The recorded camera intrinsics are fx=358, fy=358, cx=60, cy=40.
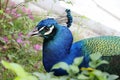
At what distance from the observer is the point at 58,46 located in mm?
2684

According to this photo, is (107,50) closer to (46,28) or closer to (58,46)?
(58,46)

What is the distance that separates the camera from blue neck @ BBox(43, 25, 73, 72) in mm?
2684

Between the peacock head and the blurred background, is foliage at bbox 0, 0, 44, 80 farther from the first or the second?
the peacock head

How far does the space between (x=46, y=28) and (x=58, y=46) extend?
162 mm

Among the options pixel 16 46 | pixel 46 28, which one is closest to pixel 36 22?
pixel 16 46

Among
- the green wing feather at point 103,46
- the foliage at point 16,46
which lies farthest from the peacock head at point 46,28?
the foliage at point 16,46

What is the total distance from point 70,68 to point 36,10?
3.56 metres

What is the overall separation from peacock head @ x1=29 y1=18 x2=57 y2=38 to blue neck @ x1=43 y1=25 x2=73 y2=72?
0.03 meters

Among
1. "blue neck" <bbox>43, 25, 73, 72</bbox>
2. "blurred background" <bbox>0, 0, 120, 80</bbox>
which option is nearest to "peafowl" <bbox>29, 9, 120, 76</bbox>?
"blue neck" <bbox>43, 25, 73, 72</bbox>

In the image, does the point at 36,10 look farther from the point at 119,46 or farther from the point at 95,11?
the point at 119,46

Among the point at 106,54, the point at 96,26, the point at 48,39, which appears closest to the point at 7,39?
the point at 48,39

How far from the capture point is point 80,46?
111 inches

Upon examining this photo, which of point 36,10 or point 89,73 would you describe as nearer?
point 89,73

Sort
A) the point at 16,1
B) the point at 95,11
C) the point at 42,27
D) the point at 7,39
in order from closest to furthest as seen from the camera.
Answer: the point at 42,27
the point at 7,39
the point at 16,1
the point at 95,11
